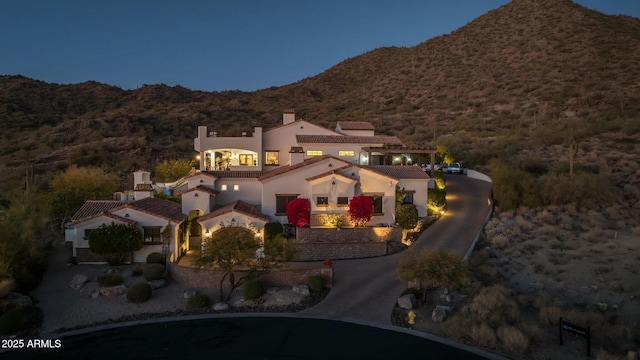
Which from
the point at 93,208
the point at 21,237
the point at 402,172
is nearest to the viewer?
the point at 21,237

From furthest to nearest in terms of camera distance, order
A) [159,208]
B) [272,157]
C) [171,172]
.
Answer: [171,172] → [272,157] → [159,208]

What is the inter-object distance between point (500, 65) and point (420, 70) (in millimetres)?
17174

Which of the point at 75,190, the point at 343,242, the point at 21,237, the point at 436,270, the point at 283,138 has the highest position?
the point at 283,138

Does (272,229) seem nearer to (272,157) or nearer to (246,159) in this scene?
(272,157)

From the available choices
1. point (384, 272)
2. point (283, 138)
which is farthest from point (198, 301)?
point (283, 138)

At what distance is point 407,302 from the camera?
18.5 m

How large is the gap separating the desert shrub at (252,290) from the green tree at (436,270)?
6792 mm

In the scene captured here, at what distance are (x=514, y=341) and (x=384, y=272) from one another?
28.8ft

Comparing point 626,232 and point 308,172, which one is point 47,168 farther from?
point 626,232

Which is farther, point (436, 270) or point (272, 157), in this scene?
point (272, 157)

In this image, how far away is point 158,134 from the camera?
6531 centimetres

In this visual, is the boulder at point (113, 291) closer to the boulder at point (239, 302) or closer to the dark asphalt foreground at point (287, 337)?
the dark asphalt foreground at point (287, 337)

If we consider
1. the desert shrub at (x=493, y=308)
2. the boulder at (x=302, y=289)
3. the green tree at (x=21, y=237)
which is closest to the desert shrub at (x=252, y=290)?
the boulder at (x=302, y=289)

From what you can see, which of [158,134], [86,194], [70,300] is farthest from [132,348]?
[158,134]
